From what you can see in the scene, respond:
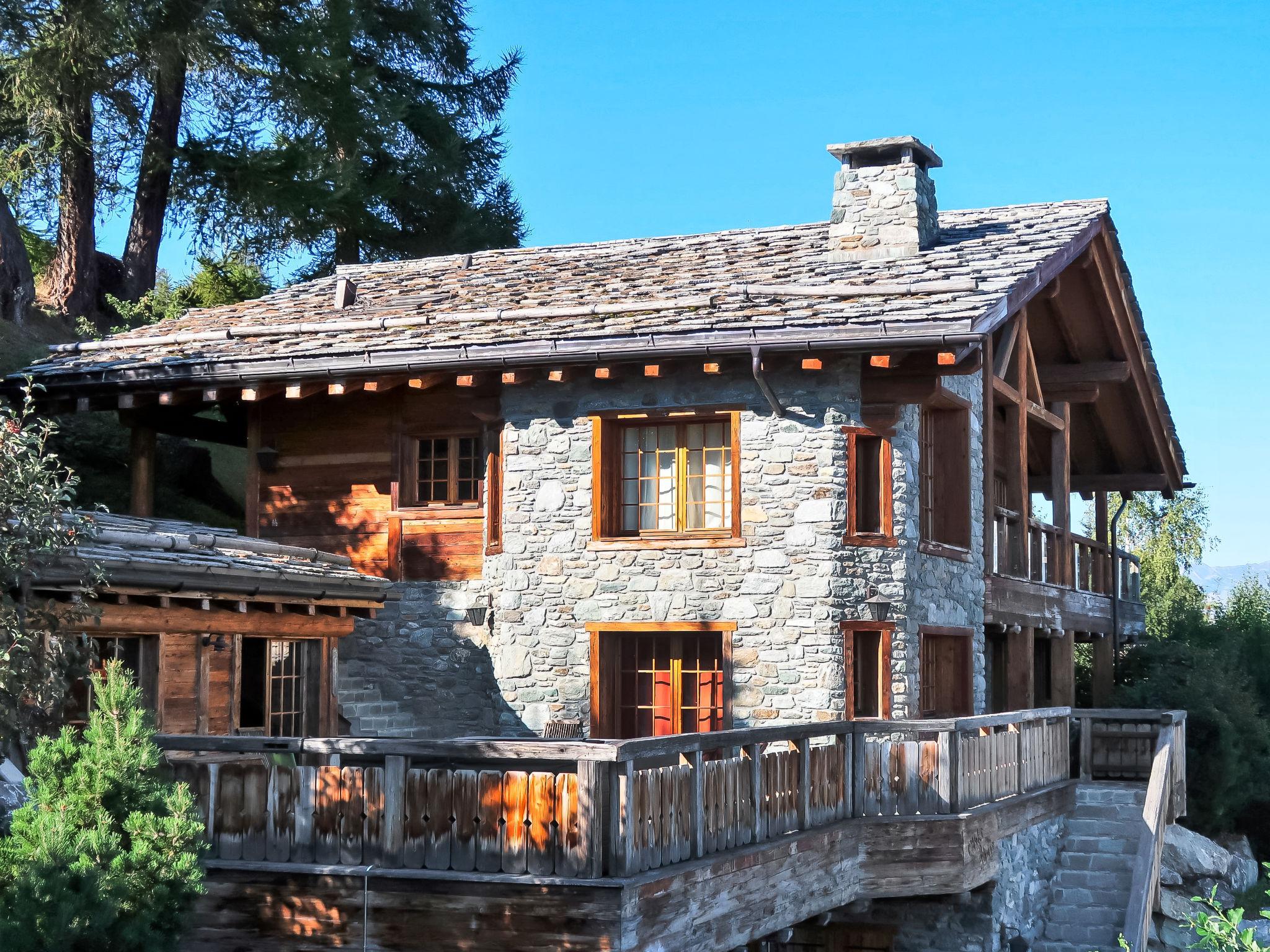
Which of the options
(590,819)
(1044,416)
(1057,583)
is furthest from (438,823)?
(1057,583)

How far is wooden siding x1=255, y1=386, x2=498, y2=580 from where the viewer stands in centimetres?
1723

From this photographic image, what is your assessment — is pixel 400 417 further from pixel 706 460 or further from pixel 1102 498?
pixel 1102 498

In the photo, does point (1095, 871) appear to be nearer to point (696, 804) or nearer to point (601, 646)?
point (601, 646)

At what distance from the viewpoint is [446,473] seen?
17.6 metres

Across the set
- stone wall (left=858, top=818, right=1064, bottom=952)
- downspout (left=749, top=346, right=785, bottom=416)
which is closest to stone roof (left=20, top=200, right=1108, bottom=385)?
downspout (left=749, top=346, right=785, bottom=416)

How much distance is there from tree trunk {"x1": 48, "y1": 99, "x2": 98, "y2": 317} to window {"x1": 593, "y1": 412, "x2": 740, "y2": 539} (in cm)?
1635

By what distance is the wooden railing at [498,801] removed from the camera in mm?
8812

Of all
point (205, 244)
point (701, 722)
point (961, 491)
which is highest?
point (205, 244)

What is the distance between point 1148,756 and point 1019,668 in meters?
2.07

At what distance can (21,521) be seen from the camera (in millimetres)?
8688

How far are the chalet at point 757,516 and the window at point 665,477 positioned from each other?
0.04 meters

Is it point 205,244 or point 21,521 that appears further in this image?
point 205,244

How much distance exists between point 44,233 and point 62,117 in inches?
179

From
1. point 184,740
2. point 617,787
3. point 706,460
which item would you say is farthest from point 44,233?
point 617,787
